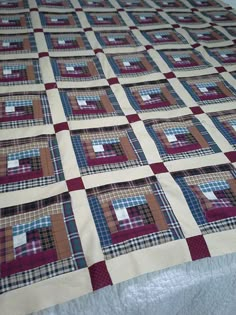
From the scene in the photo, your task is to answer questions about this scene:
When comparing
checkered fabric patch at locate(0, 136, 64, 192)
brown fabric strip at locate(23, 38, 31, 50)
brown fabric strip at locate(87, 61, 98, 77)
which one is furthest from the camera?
brown fabric strip at locate(23, 38, 31, 50)

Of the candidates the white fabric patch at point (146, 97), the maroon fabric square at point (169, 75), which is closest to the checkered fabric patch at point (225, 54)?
the maroon fabric square at point (169, 75)

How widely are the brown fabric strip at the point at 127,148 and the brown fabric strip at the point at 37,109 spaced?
0.34m

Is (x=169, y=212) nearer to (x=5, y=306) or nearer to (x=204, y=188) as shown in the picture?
(x=204, y=188)

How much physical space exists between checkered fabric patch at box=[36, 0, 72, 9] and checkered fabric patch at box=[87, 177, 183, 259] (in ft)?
5.00

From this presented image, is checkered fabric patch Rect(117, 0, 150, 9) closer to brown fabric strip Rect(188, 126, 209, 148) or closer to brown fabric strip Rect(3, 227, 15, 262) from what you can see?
brown fabric strip Rect(188, 126, 209, 148)

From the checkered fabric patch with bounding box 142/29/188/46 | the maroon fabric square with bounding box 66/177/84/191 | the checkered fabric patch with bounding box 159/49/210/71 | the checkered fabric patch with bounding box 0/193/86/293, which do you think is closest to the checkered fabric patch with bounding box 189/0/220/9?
the checkered fabric patch with bounding box 142/29/188/46

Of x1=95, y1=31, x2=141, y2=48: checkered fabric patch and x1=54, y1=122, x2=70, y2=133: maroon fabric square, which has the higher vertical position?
x1=95, y1=31, x2=141, y2=48: checkered fabric patch

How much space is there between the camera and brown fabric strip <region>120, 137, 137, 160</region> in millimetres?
1033

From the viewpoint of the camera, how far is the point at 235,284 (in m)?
0.80

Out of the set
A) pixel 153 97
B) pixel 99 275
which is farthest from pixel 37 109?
pixel 99 275

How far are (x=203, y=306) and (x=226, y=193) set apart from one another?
1.10 ft

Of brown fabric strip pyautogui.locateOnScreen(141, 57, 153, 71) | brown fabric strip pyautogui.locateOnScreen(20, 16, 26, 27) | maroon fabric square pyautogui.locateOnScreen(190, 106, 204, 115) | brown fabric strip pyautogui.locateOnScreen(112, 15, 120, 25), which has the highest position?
brown fabric strip pyautogui.locateOnScreen(20, 16, 26, 27)

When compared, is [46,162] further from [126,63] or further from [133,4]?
[133,4]

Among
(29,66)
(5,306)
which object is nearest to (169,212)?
(5,306)
